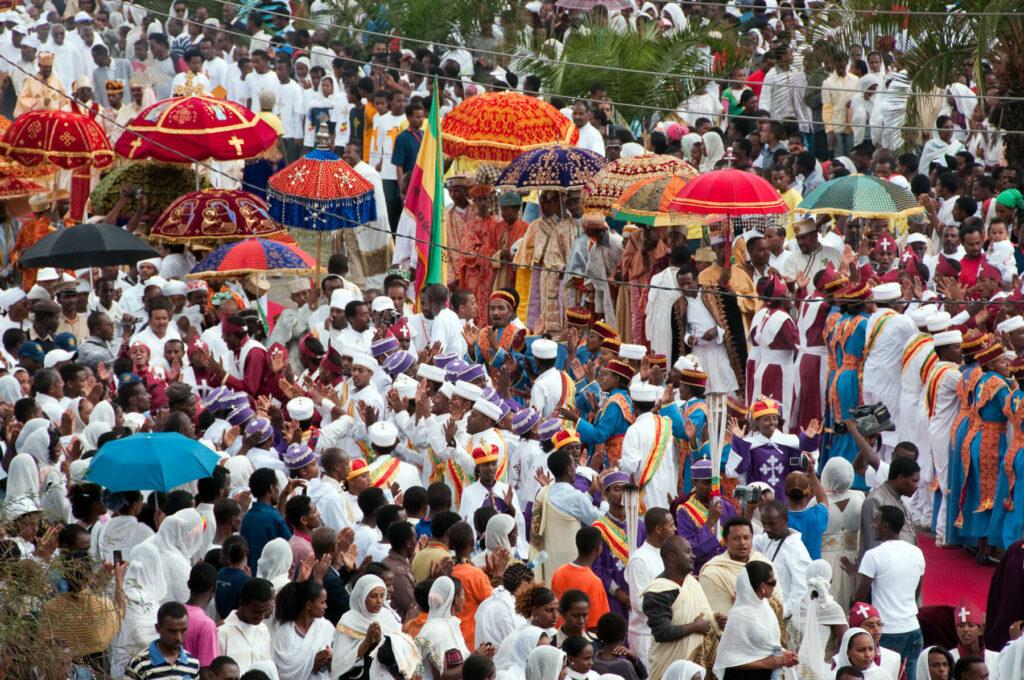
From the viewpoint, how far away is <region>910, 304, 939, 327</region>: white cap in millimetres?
13911

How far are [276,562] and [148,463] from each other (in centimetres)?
139

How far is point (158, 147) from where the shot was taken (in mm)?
17672

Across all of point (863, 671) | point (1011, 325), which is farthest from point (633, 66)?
point (863, 671)

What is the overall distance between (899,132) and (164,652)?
13829mm

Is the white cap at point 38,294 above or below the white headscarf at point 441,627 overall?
below

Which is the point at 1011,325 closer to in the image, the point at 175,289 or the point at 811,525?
the point at 811,525

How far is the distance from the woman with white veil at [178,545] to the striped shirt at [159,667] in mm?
963

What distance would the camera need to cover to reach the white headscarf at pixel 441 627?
930cm

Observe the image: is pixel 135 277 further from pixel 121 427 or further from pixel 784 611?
pixel 784 611

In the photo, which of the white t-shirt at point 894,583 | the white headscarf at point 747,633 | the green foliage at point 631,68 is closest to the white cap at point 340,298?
the white t-shirt at point 894,583

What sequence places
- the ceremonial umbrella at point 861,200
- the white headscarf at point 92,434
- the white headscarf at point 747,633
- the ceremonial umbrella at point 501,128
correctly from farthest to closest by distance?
the ceremonial umbrella at point 501,128
the ceremonial umbrella at point 861,200
the white headscarf at point 92,434
the white headscarf at point 747,633

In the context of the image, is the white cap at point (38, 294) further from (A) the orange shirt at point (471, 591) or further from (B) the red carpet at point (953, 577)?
(B) the red carpet at point (953, 577)

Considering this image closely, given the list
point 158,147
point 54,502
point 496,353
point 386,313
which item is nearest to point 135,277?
point 158,147

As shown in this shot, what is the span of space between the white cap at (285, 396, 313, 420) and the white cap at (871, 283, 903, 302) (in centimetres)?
438
